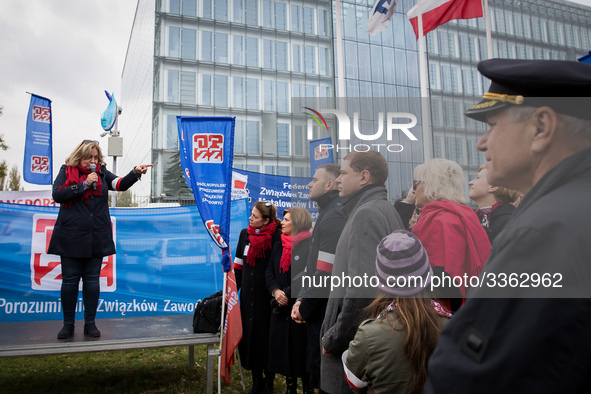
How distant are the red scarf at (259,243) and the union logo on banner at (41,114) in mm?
8394

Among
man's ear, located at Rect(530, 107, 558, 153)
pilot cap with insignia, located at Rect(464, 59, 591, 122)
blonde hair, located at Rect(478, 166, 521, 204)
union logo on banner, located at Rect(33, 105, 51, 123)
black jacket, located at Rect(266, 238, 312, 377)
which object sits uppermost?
union logo on banner, located at Rect(33, 105, 51, 123)

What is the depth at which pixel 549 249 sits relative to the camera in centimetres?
68

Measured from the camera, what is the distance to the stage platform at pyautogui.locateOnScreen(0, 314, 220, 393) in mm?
3607

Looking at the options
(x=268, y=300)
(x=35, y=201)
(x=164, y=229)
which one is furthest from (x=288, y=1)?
(x=268, y=300)

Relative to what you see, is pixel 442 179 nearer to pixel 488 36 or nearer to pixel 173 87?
pixel 488 36

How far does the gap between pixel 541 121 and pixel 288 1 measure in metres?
28.6

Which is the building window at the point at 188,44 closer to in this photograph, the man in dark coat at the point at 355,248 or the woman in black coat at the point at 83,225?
the woman in black coat at the point at 83,225

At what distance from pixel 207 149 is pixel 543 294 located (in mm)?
4012

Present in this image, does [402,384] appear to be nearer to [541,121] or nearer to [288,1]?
[541,121]

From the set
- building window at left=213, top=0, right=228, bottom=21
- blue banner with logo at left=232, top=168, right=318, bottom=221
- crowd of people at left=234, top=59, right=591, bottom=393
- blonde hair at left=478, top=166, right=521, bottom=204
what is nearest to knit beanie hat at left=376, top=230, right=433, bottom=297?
crowd of people at left=234, top=59, right=591, bottom=393

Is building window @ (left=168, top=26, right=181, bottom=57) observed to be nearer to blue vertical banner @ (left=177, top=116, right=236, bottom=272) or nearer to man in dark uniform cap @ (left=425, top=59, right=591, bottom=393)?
blue vertical banner @ (left=177, top=116, right=236, bottom=272)

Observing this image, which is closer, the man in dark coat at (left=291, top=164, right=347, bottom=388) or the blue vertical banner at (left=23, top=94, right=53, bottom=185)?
the man in dark coat at (left=291, top=164, right=347, bottom=388)

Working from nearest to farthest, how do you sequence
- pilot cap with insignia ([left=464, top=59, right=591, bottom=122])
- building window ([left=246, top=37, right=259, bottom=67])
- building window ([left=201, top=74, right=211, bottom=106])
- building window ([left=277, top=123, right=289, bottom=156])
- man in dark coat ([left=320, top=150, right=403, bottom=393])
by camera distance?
pilot cap with insignia ([left=464, top=59, right=591, bottom=122])
man in dark coat ([left=320, top=150, right=403, bottom=393])
building window ([left=201, top=74, right=211, bottom=106])
building window ([left=277, top=123, right=289, bottom=156])
building window ([left=246, top=37, right=259, bottom=67])

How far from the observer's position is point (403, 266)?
1.74m
